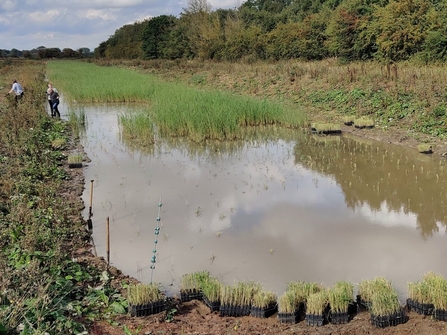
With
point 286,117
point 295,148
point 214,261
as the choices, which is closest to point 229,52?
point 286,117

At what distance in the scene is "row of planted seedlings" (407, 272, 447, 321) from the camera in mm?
4078

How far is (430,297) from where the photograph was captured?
4172 millimetres

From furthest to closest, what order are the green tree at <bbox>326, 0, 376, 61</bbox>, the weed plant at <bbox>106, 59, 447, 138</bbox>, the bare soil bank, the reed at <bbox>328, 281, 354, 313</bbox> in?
the green tree at <bbox>326, 0, 376, 61</bbox> → the weed plant at <bbox>106, 59, 447, 138</bbox> → the reed at <bbox>328, 281, 354, 313</bbox> → the bare soil bank

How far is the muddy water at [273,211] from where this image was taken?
5391 millimetres

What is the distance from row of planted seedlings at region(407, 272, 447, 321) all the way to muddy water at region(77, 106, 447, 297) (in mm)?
446

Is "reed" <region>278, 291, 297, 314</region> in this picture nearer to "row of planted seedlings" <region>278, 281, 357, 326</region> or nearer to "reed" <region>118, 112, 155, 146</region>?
"row of planted seedlings" <region>278, 281, 357, 326</region>

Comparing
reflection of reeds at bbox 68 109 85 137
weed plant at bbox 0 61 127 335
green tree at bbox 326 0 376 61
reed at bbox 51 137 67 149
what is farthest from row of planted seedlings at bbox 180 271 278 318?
green tree at bbox 326 0 376 61

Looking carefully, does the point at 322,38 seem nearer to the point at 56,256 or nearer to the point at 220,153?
the point at 220,153

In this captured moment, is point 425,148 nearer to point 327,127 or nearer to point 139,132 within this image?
point 327,127

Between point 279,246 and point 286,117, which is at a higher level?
point 286,117

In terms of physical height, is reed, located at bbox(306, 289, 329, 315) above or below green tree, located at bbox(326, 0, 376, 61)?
below

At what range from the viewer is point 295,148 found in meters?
11.3

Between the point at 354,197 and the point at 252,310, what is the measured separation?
13.2 feet

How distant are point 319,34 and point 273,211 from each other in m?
19.7
